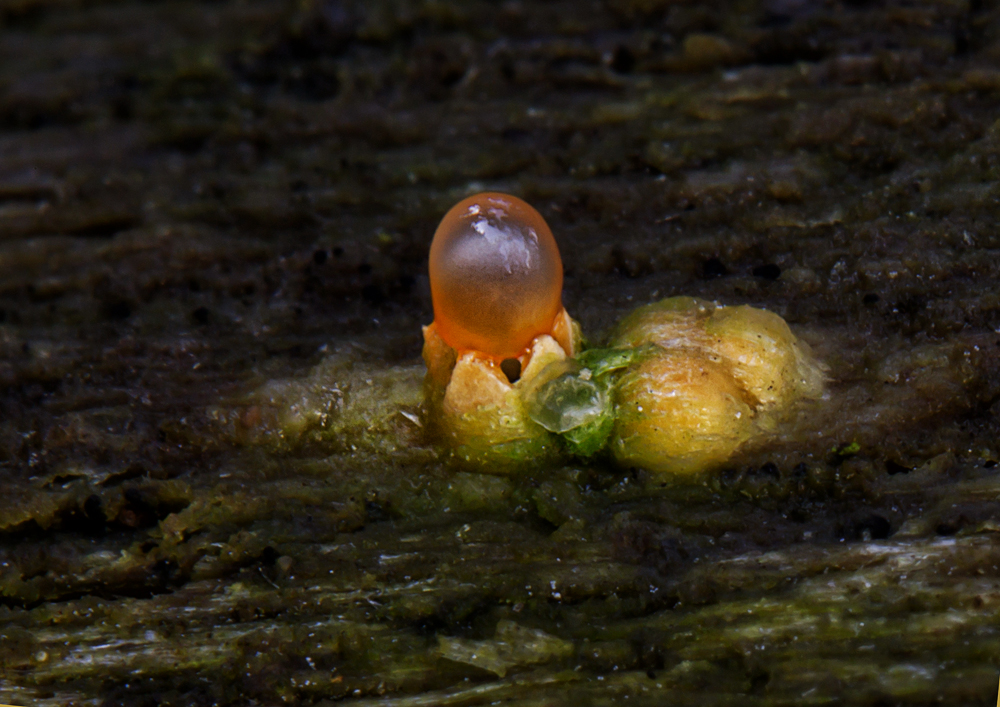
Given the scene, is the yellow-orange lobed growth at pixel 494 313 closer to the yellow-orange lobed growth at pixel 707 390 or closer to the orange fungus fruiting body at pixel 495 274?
the orange fungus fruiting body at pixel 495 274

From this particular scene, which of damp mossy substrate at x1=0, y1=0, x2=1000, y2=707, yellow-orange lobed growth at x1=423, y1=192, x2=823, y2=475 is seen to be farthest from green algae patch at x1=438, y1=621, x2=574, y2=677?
yellow-orange lobed growth at x1=423, y1=192, x2=823, y2=475

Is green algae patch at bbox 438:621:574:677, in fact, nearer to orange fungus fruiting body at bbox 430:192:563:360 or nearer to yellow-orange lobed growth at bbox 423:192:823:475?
yellow-orange lobed growth at bbox 423:192:823:475

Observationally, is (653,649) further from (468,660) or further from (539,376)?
(539,376)

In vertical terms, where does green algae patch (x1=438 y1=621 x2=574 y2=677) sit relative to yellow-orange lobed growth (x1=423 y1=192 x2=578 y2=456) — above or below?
below

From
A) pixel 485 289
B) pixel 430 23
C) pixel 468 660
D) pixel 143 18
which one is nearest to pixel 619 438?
pixel 485 289

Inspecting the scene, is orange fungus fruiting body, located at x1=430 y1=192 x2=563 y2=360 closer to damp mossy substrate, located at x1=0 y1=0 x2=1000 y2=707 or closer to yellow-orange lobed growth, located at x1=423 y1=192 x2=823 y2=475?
yellow-orange lobed growth, located at x1=423 y1=192 x2=823 y2=475

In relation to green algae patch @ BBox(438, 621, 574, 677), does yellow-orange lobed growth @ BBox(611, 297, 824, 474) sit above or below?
above

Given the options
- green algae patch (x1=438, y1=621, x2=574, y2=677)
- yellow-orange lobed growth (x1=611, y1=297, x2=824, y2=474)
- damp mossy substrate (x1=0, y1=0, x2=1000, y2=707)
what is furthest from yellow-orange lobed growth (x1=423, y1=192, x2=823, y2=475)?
green algae patch (x1=438, y1=621, x2=574, y2=677)

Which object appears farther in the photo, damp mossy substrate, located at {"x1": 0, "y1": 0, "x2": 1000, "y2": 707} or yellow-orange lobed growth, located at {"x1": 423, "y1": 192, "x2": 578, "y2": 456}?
yellow-orange lobed growth, located at {"x1": 423, "y1": 192, "x2": 578, "y2": 456}
